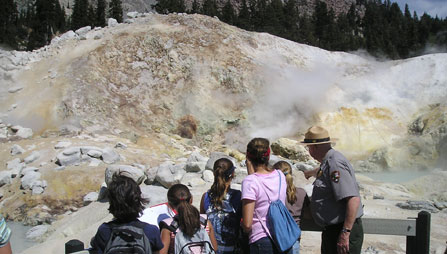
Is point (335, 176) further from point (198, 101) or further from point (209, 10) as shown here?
point (209, 10)

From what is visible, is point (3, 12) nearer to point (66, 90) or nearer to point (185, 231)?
point (66, 90)

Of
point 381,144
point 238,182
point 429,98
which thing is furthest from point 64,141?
point 429,98

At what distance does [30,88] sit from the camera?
51.2ft

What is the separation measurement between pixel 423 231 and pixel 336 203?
2.74 feet

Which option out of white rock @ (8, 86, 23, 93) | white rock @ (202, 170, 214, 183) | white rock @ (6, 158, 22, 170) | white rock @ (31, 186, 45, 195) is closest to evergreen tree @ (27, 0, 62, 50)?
white rock @ (8, 86, 23, 93)

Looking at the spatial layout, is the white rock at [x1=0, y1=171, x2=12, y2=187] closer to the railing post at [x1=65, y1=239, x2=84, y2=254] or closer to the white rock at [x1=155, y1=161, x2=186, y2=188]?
the white rock at [x1=155, y1=161, x2=186, y2=188]

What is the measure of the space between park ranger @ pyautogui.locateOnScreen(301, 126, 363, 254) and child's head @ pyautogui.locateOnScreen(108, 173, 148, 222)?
1.30 metres

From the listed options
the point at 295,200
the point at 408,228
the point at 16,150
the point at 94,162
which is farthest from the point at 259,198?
the point at 16,150

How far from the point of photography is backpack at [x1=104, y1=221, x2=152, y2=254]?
244cm

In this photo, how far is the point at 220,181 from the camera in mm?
3066

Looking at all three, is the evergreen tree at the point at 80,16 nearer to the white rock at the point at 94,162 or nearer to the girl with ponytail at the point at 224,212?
the white rock at the point at 94,162

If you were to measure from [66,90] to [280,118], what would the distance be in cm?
801

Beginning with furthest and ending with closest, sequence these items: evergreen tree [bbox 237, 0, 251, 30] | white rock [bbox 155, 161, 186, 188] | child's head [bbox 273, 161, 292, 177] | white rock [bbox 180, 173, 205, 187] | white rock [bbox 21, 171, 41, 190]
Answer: evergreen tree [bbox 237, 0, 251, 30]
white rock [bbox 21, 171, 41, 190]
white rock [bbox 180, 173, 205, 187]
white rock [bbox 155, 161, 186, 188]
child's head [bbox 273, 161, 292, 177]

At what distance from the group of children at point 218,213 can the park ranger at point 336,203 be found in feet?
0.82
